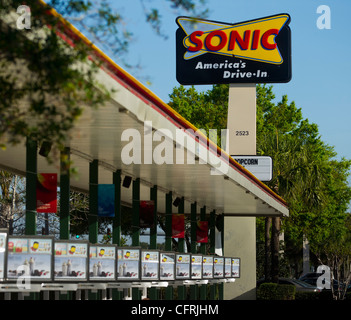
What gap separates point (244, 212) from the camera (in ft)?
115

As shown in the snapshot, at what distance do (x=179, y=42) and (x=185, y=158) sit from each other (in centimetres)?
2073

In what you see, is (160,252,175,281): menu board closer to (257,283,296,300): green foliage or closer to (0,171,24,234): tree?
(257,283,296,300): green foliage

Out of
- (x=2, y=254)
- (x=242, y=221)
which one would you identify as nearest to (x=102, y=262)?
(x=2, y=254)

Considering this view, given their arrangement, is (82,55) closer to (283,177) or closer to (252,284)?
(252,284)

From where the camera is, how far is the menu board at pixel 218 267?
25.9m

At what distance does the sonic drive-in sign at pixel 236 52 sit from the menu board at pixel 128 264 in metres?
20.6

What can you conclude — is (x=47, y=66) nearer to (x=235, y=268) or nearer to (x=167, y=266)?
(x=167, y=266)

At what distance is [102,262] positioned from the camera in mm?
16484

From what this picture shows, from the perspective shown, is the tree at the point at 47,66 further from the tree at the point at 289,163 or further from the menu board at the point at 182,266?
the tree at the point at 289,163

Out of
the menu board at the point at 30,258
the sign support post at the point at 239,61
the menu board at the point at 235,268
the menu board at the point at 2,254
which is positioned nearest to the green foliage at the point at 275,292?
the sign support post at the point at 239,61

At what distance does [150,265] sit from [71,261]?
4.14 metres

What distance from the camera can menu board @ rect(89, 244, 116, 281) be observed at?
1612 centimetres

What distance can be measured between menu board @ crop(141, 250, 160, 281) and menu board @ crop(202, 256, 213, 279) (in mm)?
4963

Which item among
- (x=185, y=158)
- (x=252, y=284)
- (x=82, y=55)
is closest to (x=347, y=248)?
(x=252, y=284)
